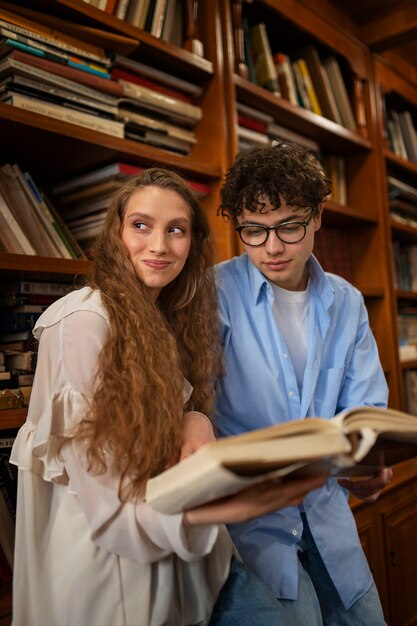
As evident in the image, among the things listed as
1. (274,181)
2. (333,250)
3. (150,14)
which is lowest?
(274,181)

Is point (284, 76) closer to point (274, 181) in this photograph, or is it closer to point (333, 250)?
point (333, 250)

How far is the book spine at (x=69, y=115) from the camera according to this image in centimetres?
134

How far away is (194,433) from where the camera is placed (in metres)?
0.96

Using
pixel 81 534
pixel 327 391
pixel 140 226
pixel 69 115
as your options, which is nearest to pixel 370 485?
pixel 327 391

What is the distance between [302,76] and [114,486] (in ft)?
6.48

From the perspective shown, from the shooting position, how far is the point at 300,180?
4.22ft

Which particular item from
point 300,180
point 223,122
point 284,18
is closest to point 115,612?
point 300,180

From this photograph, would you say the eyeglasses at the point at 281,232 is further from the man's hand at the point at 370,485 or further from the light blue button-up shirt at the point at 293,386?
the man's hand at the point at 370,485

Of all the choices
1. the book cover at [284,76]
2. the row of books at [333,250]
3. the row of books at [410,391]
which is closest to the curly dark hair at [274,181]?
the book cover at [284,76]


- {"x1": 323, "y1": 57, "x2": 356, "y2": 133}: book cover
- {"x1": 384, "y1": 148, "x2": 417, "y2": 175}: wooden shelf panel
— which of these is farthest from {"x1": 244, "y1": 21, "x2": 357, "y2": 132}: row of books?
{"x1": 384, "y1": 148, "x2": 417, "y2": 175}: wooden shelf panel

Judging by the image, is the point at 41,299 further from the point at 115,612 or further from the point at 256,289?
the point at 115,612

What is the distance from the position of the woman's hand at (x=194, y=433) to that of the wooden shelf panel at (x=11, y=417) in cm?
45

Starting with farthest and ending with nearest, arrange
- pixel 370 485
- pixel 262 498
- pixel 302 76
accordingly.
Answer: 1. pixel 302 76
2. pixel 370 485
3. pixel 262 498

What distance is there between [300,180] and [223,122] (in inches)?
24.0
